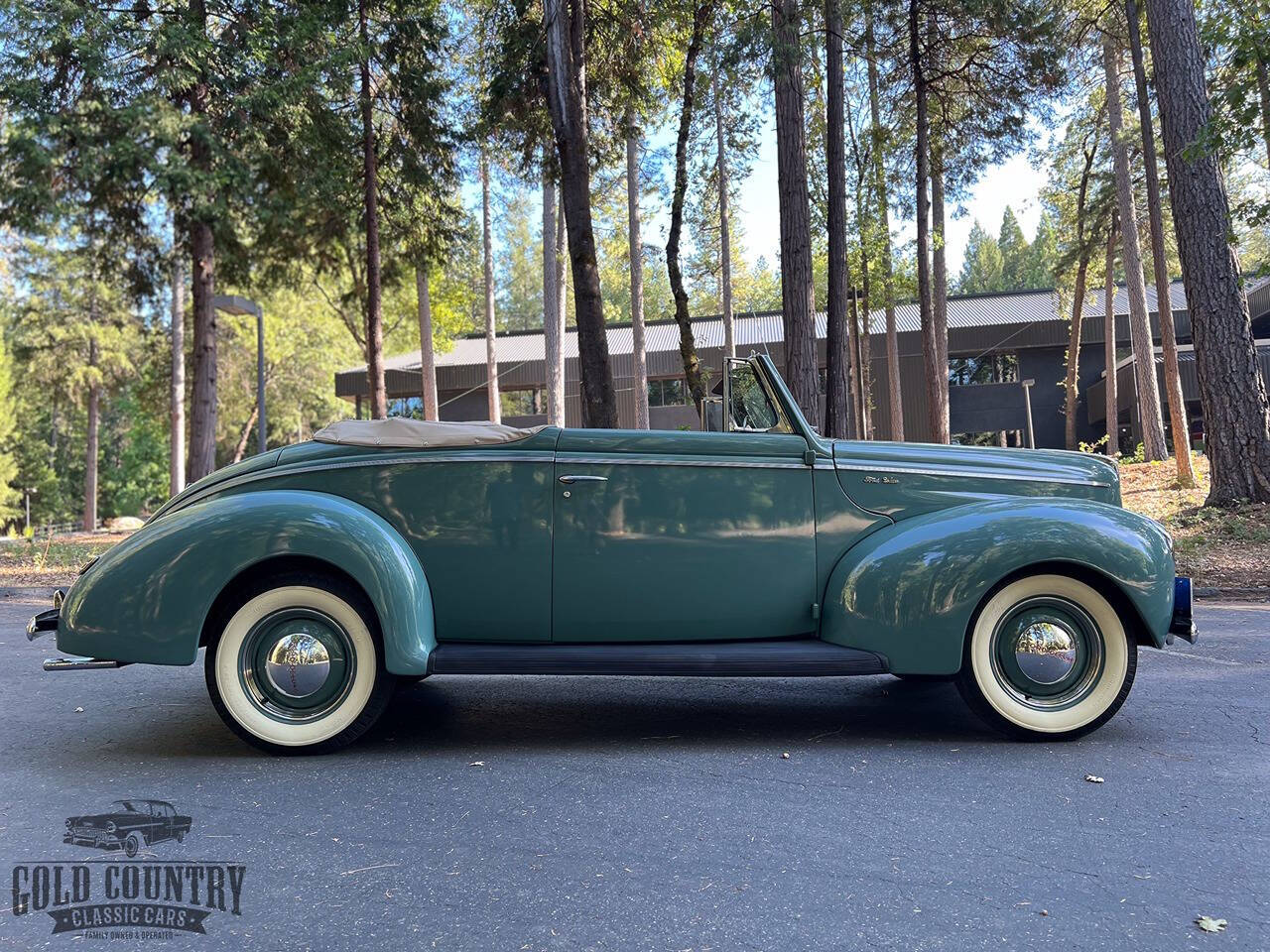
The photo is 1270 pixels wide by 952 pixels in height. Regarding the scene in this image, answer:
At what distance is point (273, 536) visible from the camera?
3656 mm

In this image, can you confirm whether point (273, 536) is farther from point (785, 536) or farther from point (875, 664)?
point (875, 664)

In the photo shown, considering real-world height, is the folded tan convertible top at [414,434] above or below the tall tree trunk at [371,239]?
below

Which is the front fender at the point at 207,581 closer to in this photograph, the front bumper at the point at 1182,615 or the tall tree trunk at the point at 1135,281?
the front bumper at the point at 1182,615

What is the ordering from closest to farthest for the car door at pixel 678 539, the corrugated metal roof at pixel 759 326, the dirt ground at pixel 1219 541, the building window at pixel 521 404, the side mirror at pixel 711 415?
1. the car door at pixel 678 539
2. the side mirror at pixel 711 415
3. the dirt ground at pixel 1219 541
4. the corrugated metal roof at pixel 759 326
5. the building window at pixel 521 404

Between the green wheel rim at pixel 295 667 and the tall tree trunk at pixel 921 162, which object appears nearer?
the green wheel rim at pixel 295 667

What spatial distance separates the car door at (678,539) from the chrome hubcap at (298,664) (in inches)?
39.7

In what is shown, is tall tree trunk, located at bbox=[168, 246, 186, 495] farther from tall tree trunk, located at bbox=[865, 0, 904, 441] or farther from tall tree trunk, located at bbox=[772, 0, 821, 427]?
tall tree trunk, located at bbox=[772, 0, 821, 427]

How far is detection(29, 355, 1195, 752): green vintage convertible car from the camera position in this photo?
12.1 feet

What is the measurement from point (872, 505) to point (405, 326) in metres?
28.5

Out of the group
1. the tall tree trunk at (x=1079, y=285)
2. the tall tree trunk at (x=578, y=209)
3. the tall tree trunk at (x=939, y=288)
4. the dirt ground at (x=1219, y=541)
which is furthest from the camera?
the tall tree trunk at (x=1079, y=285)

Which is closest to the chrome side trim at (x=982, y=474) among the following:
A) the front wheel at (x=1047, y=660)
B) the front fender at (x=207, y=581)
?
the front wheel at (x=1047, y=660)

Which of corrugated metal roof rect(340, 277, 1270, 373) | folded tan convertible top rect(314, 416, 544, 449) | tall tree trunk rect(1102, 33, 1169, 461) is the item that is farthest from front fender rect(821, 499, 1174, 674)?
corrugated metal roof rect(340, 277, 1270, 373)

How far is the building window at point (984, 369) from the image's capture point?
33250 millimetres

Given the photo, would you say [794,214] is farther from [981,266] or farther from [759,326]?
[981,266]
